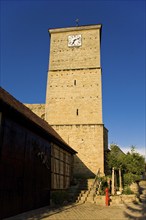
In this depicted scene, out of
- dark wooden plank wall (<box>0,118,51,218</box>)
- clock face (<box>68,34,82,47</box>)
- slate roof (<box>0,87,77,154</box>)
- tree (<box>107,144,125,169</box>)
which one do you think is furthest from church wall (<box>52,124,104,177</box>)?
clock face (<box>68,34,82,47</box>)

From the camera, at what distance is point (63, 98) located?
2350 cm

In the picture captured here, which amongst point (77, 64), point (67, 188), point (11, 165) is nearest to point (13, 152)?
point (11, 165)

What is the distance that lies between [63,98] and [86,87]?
2572 mm

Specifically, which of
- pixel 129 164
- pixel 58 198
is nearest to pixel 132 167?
pixel 129 164

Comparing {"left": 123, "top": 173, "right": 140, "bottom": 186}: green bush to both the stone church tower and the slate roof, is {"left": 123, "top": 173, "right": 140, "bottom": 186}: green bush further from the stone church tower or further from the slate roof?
the slate roof

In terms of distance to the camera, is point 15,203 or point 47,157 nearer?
point 15,203

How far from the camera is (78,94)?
2344cm

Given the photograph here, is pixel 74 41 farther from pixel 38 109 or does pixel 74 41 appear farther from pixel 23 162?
pixel 23 162

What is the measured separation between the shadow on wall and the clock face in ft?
40.0

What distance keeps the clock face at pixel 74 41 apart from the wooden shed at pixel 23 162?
49.3 feet

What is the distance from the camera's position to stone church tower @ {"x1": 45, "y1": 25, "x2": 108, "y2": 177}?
2128cm

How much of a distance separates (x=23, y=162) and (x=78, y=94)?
1459 centimetres

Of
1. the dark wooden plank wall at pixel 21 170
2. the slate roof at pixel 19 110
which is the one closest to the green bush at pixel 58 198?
the dark wooden plank wall at pixel 21 170

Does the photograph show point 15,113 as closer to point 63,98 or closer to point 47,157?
point 47,157
